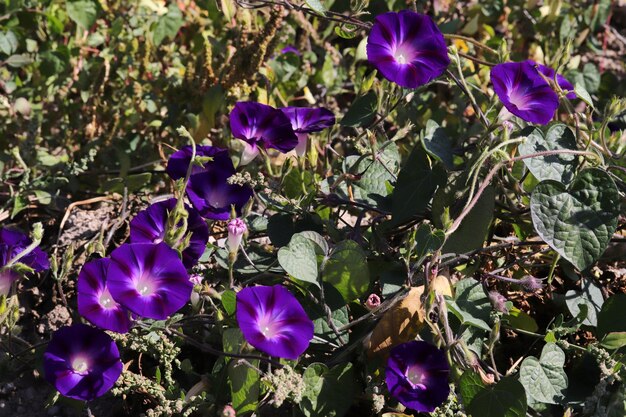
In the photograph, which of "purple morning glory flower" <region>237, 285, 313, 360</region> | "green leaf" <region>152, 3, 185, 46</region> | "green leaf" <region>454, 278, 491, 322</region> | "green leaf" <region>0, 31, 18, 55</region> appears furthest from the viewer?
"green leaf" <region>152, 3, 185, 46</region>

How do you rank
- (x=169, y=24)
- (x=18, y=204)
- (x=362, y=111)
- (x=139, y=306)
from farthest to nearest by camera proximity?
(x=169, y=24)
(x=18, y=204)
(x=362, y=111)
(x=139, y=306)

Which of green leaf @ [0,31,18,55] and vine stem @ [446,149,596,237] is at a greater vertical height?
vine stem @ [446,149,596,237]

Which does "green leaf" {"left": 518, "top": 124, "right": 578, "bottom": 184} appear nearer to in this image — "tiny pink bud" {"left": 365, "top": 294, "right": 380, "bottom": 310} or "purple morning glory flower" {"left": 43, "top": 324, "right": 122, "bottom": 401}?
"tiny pink bud" {"left": 365, "top": 294, "right": 380, "bottom": 310}

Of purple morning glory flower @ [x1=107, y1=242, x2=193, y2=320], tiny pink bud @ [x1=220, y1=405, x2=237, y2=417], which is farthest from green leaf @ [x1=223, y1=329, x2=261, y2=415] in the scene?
purple morning glory flower @ [x1=107, y1=242, x2=193, y2=320]

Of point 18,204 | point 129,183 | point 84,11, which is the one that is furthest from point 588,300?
point 84,11

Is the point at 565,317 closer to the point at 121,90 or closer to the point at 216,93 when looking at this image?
the point at 216,93

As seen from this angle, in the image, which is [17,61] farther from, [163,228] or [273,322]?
[273,322]
